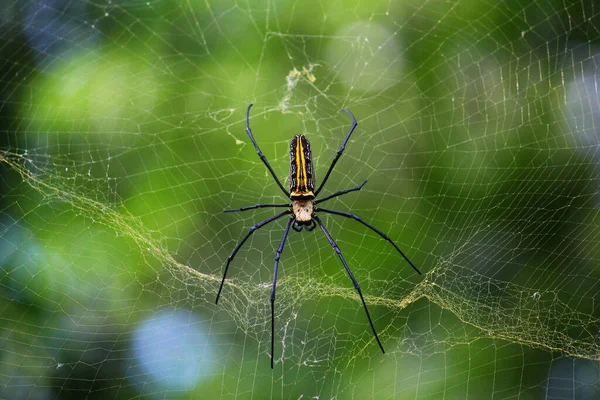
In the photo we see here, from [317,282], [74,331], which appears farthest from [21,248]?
[317,282]

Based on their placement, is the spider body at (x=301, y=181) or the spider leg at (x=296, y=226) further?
the spider leg at (x=296, y=226)

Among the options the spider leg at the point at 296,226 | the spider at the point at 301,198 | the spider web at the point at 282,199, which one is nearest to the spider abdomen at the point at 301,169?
the spider at the point at 301,198

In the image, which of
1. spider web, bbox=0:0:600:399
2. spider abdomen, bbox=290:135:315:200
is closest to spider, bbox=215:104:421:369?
spider abdomen, bbox=290:135:315:200

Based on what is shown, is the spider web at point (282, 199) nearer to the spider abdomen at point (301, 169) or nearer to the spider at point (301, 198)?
the spider at point (301, 198)

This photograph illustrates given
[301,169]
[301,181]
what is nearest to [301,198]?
[301,181]

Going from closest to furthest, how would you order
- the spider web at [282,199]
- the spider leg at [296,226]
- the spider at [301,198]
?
the spider at [301,198] < the spider leg at [296,226] < the spider web at [282,199]

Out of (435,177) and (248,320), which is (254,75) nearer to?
(435,177)

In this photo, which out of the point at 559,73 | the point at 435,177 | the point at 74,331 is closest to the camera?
the point at 74,331
